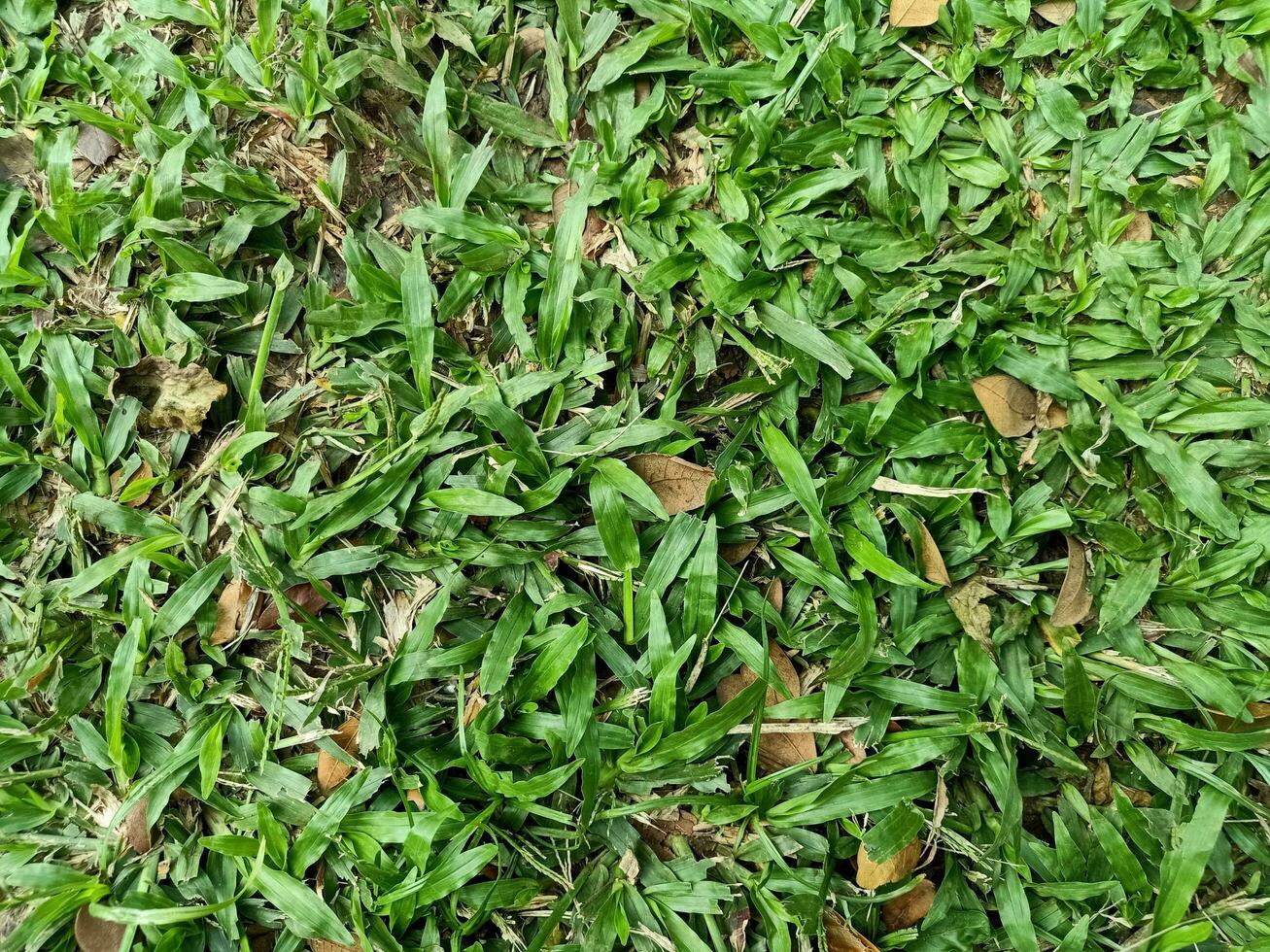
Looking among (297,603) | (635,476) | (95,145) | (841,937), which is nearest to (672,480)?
(635,476)

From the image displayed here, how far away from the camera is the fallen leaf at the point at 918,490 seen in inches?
69.7

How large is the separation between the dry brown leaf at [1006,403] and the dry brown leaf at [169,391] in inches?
67.4

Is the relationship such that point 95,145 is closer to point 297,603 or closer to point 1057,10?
point 297,603

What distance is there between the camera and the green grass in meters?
1.69

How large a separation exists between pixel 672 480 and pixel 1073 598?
2.95 ft

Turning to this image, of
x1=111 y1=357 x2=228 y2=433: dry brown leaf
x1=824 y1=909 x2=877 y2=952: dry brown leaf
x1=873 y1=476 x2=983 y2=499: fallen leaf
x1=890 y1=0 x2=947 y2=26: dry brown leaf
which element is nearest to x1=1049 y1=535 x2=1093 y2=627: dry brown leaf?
x1=873 y1=476 x2=983 y2=499: fallen leaf

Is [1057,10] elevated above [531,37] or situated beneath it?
elevated above

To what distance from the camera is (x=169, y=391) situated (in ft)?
6.07

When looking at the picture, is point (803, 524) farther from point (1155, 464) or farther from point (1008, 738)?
point (1155, 464)

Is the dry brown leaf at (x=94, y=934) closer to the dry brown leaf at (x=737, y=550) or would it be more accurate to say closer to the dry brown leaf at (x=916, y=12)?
the dry brown leaf at (x=737, y=550)

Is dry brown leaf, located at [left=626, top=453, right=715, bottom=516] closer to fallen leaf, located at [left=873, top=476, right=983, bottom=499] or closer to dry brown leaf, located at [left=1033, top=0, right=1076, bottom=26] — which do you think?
fallen leaf, located at [left=873, top=476, right=983, bottom=499]

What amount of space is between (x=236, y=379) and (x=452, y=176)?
0.68 meters

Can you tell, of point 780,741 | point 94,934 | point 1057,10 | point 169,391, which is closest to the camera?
point 94,934

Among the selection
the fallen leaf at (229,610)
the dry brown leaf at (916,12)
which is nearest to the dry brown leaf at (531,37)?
the dry brown leaf at (916,12)
